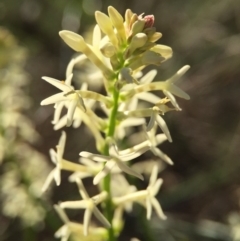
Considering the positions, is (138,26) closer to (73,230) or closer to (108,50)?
(108,50)

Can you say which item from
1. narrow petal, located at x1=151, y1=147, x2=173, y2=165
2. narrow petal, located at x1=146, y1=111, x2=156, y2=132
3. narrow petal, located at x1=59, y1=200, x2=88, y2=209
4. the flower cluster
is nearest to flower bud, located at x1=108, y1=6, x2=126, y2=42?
the flower cluster

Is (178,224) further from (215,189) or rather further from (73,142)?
(73,142)

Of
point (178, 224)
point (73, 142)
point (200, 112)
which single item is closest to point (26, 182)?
point (178, 224)

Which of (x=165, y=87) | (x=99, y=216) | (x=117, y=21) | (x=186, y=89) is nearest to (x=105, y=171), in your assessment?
(x=99, y=216)

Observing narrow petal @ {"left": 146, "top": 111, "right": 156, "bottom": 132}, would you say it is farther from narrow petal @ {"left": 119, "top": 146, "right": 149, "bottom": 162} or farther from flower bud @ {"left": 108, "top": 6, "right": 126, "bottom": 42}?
flower bud @ {"left": 108, "top": 6, "right": 126, "bottom": 42}

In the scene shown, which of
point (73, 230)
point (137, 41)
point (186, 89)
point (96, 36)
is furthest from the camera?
point (186, 89)

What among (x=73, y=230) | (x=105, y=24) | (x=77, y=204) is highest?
(x=105, y=24)

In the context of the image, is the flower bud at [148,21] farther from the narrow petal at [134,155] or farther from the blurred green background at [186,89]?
the blurred green background at [186,89]

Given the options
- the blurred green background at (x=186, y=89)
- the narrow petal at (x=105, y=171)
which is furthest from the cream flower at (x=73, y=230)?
the blurred green background at (x=186, y=89)

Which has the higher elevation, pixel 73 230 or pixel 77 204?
pixel 77 204
